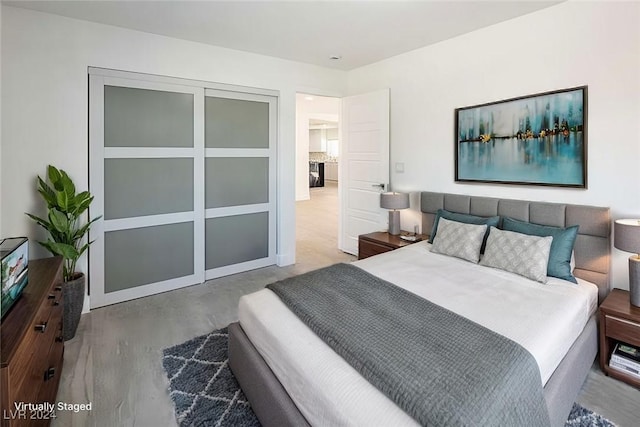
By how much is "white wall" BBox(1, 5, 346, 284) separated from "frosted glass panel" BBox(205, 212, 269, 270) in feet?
4.10

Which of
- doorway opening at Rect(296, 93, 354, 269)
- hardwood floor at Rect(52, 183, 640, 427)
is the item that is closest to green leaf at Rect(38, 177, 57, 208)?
hardwood floor at Rect(52, 183, 640, 427)

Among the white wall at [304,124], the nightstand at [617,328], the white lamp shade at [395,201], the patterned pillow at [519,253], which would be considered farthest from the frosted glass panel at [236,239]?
the white wall at [304,124]

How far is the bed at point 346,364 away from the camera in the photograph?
1367mm

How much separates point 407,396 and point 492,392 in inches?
12.9

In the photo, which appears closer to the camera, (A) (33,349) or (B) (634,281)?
(A) (33,349)

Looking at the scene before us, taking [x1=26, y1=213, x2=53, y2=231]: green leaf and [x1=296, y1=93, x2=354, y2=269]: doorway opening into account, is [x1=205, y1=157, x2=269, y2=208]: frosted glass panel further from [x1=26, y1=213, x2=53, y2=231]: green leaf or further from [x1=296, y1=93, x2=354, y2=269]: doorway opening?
[x1=26, y1=213, x2=53, y2=231]: green leaf

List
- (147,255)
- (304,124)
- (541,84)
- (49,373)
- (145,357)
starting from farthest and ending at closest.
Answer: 1. (304,124)
2. (147,255)
3. (541,84)
4. (145,357)
5. (49,373)

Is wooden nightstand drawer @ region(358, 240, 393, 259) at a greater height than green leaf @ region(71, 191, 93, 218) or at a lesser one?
lesser

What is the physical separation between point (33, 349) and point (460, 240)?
2.85 m

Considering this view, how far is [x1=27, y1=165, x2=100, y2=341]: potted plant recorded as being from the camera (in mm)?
2709

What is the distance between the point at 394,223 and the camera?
4.03 m

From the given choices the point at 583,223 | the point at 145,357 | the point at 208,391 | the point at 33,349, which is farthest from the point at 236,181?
the point at 583,223

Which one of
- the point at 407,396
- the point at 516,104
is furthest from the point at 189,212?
the point at 516,104

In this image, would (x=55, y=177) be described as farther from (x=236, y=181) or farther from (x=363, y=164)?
(x=363, y=164)
